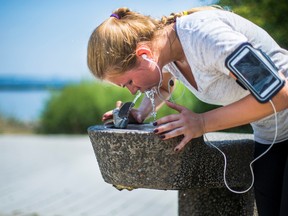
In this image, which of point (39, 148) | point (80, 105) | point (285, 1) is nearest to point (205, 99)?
point (285, 1)

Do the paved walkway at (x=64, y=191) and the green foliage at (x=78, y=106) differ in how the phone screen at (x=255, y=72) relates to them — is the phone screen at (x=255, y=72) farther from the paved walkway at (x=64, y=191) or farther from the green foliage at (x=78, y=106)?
the green foliage at (x=78, y=106)

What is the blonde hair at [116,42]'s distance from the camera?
79.7 inches

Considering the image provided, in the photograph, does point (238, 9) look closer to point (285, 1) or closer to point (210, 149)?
point (285, 1)

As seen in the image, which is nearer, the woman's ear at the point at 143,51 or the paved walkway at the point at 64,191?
the woman's ear at the point at 143,51

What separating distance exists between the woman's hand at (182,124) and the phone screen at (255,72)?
0.71 ft

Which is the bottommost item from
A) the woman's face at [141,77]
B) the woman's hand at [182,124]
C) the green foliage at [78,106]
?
the green foliage at [78,106]

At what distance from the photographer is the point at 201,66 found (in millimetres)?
1990

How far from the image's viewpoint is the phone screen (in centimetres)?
182

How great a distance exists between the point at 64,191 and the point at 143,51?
10.8 ft

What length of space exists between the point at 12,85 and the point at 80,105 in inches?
746

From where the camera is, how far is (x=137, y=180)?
2.08m

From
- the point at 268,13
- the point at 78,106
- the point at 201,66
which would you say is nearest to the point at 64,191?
the point at 268,13

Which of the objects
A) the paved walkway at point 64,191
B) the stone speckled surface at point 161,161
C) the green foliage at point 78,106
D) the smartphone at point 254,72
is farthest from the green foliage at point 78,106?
the smartphone at point 254,72

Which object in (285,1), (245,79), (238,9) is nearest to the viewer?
(245,79)
